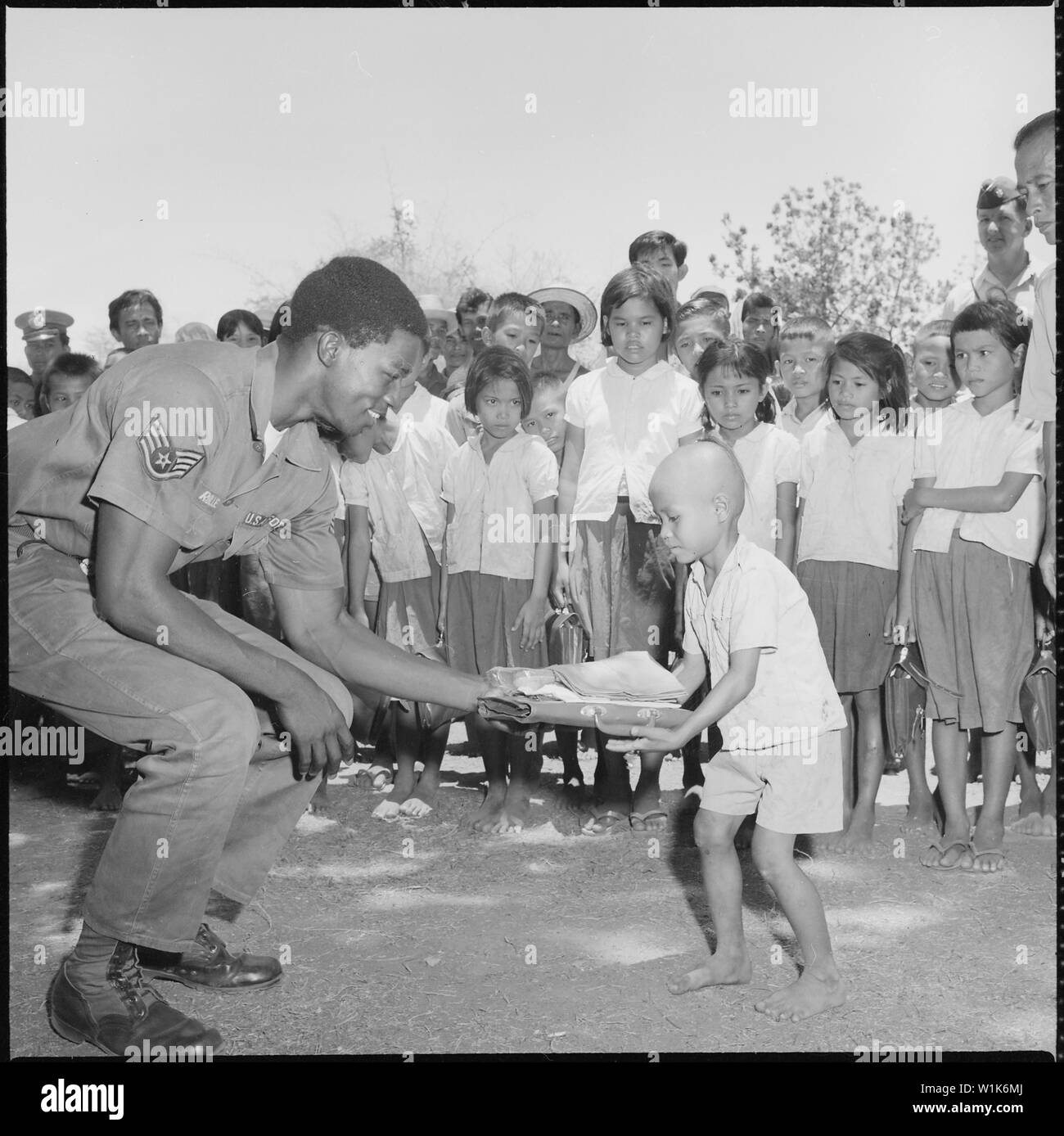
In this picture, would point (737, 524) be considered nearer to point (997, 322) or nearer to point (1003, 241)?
point (997, 322)

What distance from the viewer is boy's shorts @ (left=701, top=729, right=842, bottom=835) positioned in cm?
288

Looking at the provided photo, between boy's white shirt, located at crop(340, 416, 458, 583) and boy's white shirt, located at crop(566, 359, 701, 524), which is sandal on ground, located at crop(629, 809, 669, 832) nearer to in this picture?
boy's white shirt, located at crop(566, 359, 701, 524)

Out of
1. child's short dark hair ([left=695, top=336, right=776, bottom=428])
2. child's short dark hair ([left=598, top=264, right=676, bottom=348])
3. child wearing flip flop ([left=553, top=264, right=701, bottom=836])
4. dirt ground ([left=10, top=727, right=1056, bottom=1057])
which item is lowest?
dirt ground ([left=10, top=727, right=1056, bottom=1057])

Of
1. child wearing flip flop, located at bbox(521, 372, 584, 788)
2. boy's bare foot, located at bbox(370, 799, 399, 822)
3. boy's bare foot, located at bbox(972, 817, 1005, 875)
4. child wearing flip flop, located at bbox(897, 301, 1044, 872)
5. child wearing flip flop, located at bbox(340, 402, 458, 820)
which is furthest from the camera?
child wearing flip flop, located at bbox(521, 372, 584, 788)

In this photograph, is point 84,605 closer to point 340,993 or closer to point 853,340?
point 340,993

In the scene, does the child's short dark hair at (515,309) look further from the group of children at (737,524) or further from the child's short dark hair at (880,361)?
the child's short dark hair at (880,361)

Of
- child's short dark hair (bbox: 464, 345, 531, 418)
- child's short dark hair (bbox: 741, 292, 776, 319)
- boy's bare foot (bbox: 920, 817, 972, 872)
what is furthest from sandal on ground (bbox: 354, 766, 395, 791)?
child's short dark hair (bbox: 741, 292, 776, 319)

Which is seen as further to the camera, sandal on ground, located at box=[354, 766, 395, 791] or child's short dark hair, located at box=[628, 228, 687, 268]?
child's short dark hair, located at box=[628, 228, 687, 268]

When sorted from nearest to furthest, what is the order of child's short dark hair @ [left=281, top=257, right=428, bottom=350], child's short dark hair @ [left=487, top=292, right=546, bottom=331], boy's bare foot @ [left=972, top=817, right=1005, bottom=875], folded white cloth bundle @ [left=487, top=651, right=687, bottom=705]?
child's short dark hair @ [left=281, top=257, right=428, bottom=350], folded white cloth bundle @ [left=487, top=651, right=687, bottom=705], boy's bare foot @ [left=972, top=817, right=1005, bottom=875], child's short dark hair @ [left=487, top=292, right=546, bottom=331]

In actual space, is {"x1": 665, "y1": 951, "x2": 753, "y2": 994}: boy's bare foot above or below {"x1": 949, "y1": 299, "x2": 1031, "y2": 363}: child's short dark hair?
below

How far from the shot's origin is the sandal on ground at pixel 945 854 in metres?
3.83

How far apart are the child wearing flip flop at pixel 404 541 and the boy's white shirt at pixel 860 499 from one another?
57.7 inches

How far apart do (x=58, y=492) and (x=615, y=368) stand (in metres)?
2.38
